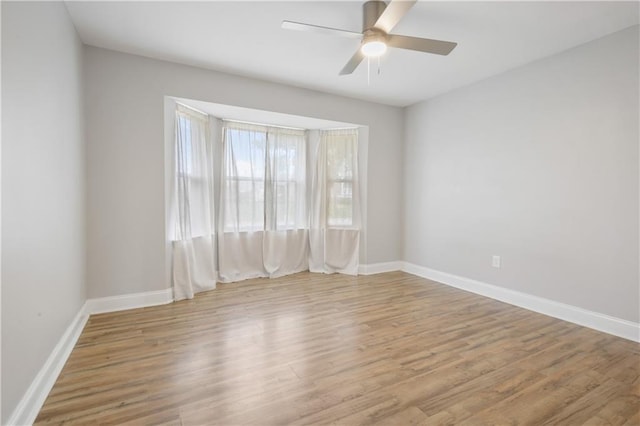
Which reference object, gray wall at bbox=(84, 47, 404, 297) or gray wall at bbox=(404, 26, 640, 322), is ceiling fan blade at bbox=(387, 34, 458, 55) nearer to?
gray wall at bbox=(404, 26, 640, 322)

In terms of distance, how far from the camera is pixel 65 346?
2.03 meters

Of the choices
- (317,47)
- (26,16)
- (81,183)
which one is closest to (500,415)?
(317,47)

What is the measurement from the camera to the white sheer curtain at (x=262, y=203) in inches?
157

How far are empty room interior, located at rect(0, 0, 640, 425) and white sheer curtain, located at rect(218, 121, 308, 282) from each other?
0.03m

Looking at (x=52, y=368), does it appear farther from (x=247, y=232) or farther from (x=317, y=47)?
(x=317, y=47)

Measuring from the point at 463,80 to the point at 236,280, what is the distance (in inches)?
152

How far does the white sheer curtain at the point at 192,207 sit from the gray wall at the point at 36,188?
3.09 feet

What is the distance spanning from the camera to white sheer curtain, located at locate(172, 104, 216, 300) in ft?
10.6

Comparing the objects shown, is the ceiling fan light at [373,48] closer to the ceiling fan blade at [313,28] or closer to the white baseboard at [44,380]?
the ceiling fan blade at [313,28]

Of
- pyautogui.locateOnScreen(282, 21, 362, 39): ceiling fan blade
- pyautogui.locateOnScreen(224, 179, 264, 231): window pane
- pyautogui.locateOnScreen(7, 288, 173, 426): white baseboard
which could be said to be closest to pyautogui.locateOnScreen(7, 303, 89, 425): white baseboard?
pyautogui.locateOnScreen(7, 288, 173, 426): white baseboard

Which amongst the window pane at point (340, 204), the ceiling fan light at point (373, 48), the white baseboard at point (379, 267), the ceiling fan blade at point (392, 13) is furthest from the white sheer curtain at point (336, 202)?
the ceiling fan blade at point (392, 13)

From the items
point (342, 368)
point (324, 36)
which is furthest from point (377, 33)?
point (342, 368)

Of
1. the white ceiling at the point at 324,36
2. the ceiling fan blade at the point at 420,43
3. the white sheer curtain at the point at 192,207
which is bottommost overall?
the white sheer curtain at the point at 192,207

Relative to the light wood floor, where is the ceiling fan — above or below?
above
